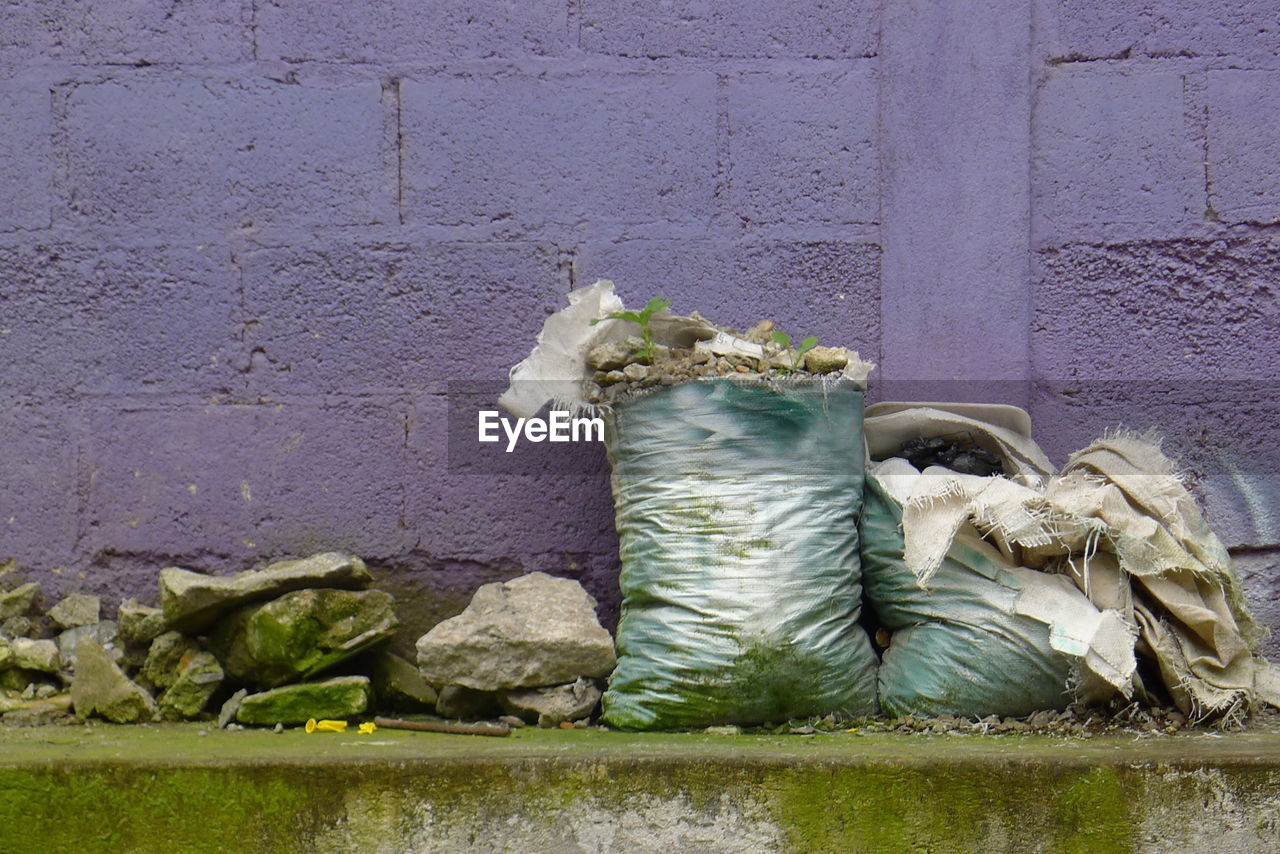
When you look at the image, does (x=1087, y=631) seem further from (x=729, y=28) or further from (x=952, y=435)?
(x=729, y=28)

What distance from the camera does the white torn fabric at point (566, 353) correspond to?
104 inches

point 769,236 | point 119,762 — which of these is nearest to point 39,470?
point 119,762

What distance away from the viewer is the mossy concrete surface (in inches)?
86.0

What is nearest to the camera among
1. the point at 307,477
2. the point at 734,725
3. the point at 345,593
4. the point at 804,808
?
the point at 804,808

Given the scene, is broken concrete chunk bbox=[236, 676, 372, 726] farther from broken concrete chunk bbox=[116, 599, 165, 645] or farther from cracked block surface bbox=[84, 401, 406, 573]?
cracked block surface bbox=[84, 401, 406, 573]

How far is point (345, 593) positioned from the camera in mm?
2809

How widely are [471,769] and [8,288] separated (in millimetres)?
1913

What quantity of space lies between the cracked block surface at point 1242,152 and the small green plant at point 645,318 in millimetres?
1568

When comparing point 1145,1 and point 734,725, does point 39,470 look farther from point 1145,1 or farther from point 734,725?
point 1145,1

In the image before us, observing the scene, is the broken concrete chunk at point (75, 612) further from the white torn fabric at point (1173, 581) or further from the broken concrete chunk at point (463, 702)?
the white torn fabric at point (1173, 581)

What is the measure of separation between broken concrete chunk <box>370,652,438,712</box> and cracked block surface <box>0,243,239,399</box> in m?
0.87

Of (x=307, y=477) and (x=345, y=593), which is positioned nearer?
(x=345, y=593)

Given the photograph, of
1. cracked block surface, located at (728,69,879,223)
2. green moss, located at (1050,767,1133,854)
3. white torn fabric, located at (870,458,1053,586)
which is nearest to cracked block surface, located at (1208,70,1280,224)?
cracked block surface, located at (728,69,879,223)

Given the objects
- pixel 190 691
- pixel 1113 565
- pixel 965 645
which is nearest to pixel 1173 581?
pixel 1113 565
